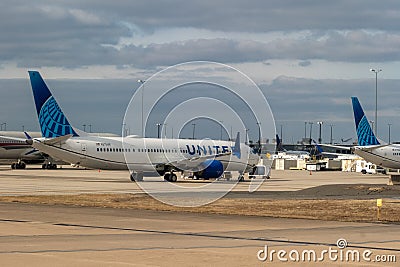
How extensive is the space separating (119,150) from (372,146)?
32111 mm

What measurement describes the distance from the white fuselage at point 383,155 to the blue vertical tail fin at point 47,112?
3391 centimetres

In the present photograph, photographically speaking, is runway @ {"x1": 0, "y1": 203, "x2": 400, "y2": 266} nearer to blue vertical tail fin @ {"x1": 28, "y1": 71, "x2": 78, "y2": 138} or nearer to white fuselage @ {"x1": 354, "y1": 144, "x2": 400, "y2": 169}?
blue vertical tail fin @ {"x1": 28, "y1": 71, "x2": 78, "y2": 138}

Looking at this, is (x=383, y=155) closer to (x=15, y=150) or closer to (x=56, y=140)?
(x=56, y=140)

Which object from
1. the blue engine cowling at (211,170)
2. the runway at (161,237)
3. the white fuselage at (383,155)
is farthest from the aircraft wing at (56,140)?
the white fuselage at (383,155)

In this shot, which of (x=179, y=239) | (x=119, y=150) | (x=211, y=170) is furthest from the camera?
(x=119, y=150)

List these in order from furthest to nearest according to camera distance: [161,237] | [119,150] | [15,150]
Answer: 1. [15,150]
2. [119,150]
3. [161,237]

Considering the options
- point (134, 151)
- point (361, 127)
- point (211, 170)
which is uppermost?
point (361, 127)

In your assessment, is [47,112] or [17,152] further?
[17,152]

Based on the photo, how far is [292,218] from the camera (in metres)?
27.2

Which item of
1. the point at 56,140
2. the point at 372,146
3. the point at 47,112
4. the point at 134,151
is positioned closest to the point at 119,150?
Result: the point at 134,151

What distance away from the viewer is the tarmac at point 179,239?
51.8ft

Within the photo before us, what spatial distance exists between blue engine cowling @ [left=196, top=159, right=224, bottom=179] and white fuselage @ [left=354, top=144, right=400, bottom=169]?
2618 cm

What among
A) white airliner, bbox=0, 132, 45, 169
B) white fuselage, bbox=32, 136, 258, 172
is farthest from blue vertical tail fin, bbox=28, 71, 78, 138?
white airliner, bbox=0, 132, 45, 169

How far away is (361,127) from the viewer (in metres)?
85.5
